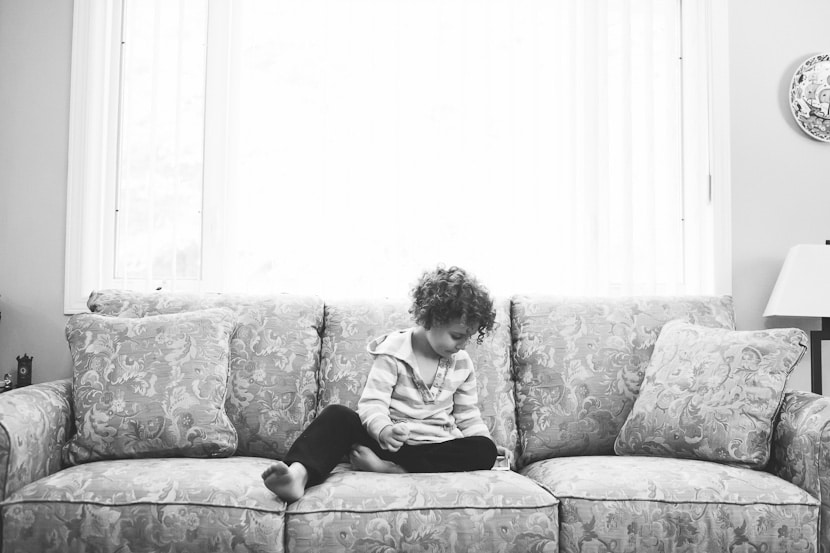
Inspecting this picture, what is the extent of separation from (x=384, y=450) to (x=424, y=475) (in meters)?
0.18

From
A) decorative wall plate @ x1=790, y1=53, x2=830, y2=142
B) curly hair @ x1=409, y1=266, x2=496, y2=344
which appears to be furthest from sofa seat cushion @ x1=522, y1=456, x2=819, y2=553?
decorative wall plate @ x1=790, y1=53, x2=830, y2=142

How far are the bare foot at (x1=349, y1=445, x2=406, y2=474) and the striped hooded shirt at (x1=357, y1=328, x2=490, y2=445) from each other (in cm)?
10

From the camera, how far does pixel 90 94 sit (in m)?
2.87

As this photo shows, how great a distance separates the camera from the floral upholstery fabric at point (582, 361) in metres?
2.41

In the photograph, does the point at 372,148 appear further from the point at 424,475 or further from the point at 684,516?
the point at 684,516

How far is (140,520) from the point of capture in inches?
68.6

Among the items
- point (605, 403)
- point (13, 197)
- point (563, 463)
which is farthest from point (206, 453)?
point (13, 197)

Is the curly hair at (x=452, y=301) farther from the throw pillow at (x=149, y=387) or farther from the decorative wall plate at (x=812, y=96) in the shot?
the decorative wall plate at (x=812, y=96)

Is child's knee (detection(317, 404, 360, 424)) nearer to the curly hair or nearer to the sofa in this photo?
the sofa

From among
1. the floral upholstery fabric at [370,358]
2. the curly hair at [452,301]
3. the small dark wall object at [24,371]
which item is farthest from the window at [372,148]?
the curly hair at [452,301]

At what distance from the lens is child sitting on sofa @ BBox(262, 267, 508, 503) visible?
2.01 metres

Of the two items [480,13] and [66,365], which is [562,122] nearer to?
[480,13]

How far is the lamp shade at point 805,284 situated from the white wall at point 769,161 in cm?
27

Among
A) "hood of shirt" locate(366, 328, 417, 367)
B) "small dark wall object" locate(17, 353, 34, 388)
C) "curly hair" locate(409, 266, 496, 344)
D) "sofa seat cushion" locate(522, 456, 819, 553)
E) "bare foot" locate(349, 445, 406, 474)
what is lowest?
"sofa seat cushion" locate(522, 456, 819, 553)
